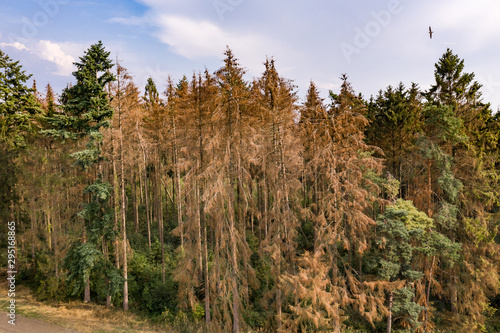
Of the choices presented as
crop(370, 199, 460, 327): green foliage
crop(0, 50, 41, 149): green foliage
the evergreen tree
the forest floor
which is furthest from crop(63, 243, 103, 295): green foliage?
crop(370, 199, 460, 327): green foliage

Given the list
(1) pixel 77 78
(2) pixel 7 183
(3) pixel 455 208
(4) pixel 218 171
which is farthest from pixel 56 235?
(3) pixel 455 208

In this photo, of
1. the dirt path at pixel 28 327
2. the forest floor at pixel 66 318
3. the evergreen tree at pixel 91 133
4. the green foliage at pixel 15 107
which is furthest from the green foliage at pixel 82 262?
the green foliage at pixel 15 107

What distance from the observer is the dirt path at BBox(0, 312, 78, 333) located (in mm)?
12859

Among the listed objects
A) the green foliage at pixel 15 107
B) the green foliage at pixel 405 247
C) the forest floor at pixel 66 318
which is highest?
the green foliage at pixel 15 107

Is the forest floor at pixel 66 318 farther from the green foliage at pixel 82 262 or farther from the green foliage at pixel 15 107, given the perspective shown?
the green foliage at pixel 15 107

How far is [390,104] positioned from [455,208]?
42.8ft

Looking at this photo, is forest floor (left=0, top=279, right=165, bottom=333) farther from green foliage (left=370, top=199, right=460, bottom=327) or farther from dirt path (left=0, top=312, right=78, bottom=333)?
green foliage (left=370, top=199, right=460, bottom=327)

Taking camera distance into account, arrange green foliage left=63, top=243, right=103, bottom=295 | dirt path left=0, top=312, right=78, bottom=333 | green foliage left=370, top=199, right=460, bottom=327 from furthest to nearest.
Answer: green foliage left=370, top=199, right=460, bottom=327 → green foliage left=63, top=243, right=103, bottom=295 → dirt path left=0, top=312, right=78, bottom=333

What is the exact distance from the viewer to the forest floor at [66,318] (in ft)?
44.0

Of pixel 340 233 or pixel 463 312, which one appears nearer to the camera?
pixel 340 233

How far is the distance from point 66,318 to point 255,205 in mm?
13197

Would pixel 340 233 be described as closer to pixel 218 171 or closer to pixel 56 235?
pixel 218 171

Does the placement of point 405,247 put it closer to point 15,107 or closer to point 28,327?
point 28,327

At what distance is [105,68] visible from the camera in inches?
648
